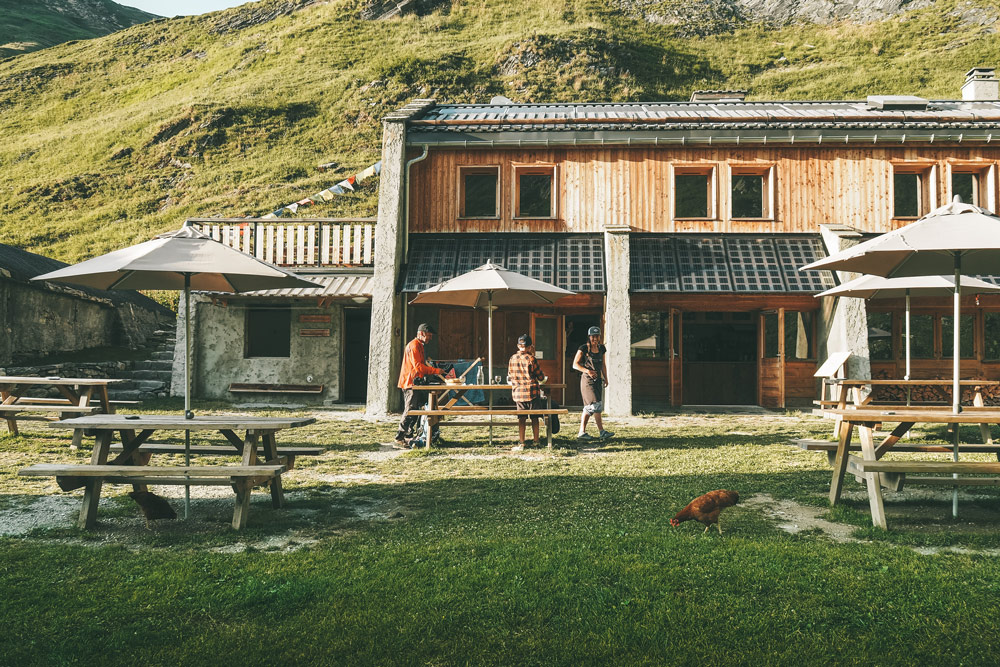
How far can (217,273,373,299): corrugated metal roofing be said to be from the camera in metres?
15.2

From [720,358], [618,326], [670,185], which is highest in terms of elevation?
[670,185]

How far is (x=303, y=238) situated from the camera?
16.3m

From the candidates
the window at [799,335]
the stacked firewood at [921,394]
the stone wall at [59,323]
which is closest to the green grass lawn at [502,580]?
the stacked firewood at [921,394]

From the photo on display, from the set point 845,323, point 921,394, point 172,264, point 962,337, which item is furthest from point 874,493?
point 962,337

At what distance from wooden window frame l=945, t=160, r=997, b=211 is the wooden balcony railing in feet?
42.5

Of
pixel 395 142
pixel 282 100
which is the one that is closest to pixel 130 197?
pixel 282 100

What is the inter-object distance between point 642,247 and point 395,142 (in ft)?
19.4

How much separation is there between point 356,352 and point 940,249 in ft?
45.1

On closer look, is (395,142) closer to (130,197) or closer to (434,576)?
(434,576)

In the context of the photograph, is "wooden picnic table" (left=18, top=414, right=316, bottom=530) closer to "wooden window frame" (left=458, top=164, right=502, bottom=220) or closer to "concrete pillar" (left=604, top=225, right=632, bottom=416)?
"concrete pillar" (left=604, top=225, right=632, bottom=416)

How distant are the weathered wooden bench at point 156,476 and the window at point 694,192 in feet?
41.3

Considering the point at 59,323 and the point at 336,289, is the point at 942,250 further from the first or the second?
→ the point at 59,323

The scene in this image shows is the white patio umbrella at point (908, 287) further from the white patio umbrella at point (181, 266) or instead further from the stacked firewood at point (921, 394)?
the white patio umbrella at point (181, 266)

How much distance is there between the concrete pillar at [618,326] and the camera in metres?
13.9
